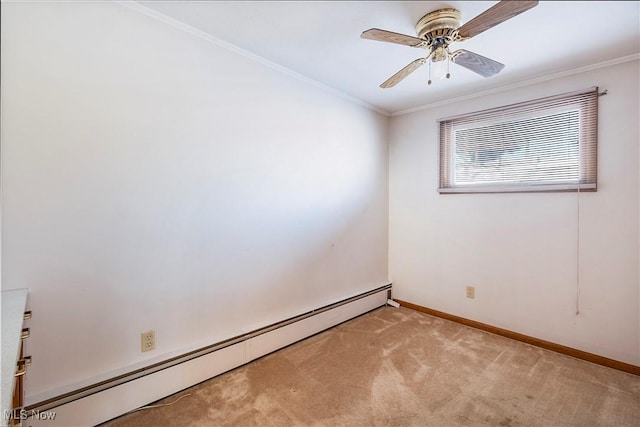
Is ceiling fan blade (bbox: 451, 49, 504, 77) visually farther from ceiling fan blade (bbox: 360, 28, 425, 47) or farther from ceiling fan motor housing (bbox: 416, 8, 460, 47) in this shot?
ceiling fan blade (bbox: 360, 28, 425, 47)

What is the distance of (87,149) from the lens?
4.91 ft

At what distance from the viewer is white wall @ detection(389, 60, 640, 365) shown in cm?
212

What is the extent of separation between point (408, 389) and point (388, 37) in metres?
2.08

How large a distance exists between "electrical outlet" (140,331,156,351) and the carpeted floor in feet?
1.10

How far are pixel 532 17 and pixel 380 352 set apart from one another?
241cm

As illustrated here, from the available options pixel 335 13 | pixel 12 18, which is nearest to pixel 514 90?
pixel 335 13

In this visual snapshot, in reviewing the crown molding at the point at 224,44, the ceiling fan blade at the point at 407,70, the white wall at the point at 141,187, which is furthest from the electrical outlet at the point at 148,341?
the ceiling fan blade at the point at 407,70

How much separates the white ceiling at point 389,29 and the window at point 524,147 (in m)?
0.29

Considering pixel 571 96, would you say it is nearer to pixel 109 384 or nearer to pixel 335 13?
pixel 335 13

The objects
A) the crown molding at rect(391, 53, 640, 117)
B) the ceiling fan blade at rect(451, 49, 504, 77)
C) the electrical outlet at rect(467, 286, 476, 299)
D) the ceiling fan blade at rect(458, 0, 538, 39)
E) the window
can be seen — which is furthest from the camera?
the electrical outlet at rect(467, 286, 476, 299)

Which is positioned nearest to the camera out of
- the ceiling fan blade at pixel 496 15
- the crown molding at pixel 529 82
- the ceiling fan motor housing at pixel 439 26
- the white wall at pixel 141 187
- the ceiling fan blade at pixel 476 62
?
the ceiling fan blade at pixel 496 15

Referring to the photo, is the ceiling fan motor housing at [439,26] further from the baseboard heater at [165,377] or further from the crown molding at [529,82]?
the baseboard heater at [165,377]

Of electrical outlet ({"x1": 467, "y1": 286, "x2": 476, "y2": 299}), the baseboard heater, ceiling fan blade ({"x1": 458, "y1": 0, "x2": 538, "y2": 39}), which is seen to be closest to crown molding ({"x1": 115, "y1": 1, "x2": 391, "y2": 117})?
ceiling fan blade ({"x1": 458, "y1": 0, "x2": 538, "y2": 39})

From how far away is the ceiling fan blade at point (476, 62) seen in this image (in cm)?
169
